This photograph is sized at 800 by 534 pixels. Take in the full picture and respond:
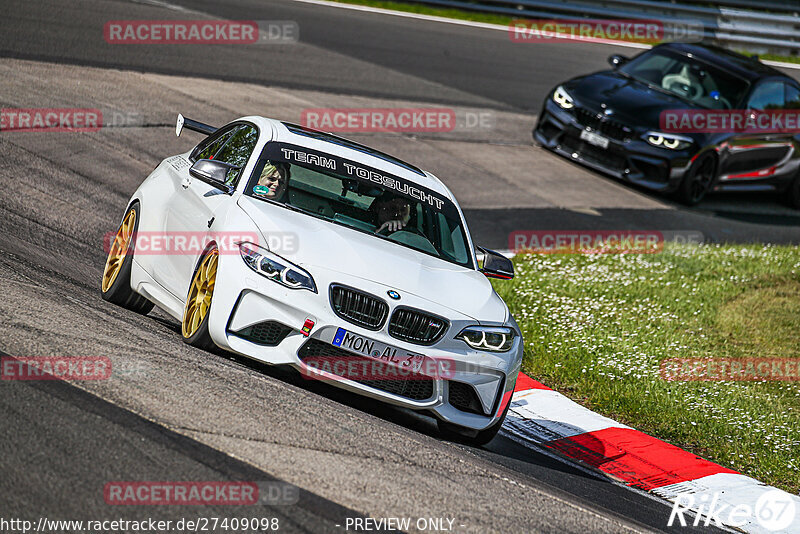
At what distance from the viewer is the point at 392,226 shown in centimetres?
721

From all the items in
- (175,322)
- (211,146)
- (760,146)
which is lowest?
(175,322)

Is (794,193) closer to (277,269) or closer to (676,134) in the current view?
(676,134)

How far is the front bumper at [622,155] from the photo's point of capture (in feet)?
50.8

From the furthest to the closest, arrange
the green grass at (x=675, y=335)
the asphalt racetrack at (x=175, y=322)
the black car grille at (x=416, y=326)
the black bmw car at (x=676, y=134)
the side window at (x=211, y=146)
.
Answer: the black bmw car at (x=676, y=134) < the green grass at (x=675, y=335) < the side window at (x=211, y=146) < the black car grille at (x=416, y=326) < the asphalt racetrack at (x=175, y=322)

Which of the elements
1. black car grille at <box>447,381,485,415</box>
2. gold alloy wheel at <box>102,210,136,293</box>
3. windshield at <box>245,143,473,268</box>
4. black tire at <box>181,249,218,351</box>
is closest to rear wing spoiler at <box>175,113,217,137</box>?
gold alloy wheel at <box>102,210,136,293</box>

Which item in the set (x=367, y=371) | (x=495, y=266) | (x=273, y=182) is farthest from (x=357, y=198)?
(x=367, y=371)

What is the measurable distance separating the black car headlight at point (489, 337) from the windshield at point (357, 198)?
820 mm

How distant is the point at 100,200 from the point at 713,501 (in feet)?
20.9

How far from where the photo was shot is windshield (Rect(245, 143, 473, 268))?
702 centimetres

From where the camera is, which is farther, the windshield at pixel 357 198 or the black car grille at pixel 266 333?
the windshield at pixel 357 198

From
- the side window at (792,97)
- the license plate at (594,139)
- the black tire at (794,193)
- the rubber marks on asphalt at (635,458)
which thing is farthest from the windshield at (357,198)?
the black tire at (794,193)

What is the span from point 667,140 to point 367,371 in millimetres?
10488

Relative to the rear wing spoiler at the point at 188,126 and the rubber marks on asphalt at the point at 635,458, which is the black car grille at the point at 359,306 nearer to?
the rubber marks on asphalt at the point at 635,458

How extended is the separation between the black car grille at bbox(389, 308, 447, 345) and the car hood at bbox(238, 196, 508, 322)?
12cm
